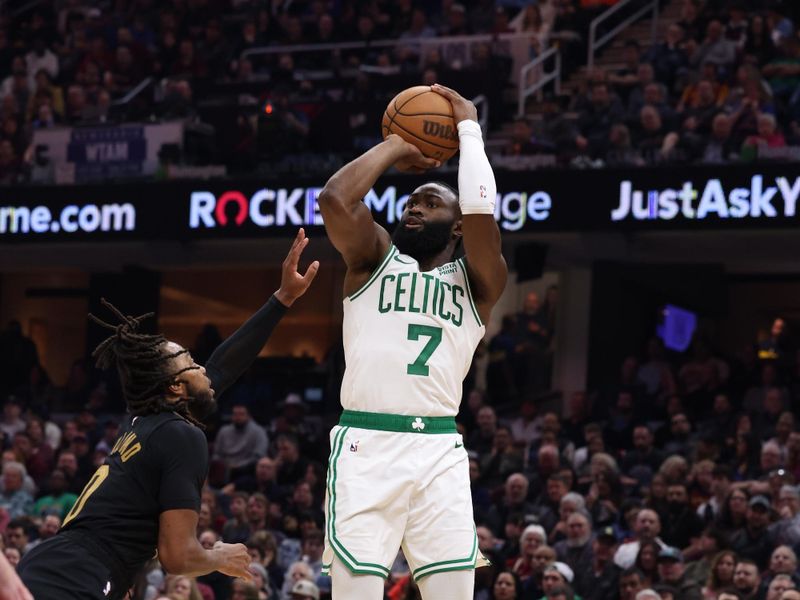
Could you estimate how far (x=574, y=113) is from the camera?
57.5 ft

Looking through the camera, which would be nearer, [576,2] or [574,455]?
[574,455]

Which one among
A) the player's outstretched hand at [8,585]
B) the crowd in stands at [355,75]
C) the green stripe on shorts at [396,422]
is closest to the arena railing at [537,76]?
the crowd in stands at [355,75]

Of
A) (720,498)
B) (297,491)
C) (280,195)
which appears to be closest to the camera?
→ (720,498)

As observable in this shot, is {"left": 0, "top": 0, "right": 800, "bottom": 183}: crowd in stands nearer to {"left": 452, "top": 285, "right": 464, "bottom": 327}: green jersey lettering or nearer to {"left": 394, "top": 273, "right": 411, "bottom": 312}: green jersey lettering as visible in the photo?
{"left": 452, "top": 285, "right": 464, "bottom": 327}: green jersey lettering

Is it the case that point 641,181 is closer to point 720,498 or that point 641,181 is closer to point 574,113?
point 574,113

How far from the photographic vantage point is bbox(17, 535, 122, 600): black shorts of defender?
5293 millimetres

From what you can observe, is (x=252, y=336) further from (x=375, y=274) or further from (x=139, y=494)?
(x=139, y=494)

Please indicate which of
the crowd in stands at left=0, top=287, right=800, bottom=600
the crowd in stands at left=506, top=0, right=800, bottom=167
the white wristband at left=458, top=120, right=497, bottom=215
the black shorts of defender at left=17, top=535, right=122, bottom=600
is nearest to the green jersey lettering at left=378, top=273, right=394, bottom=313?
the white wristband at left=458, top=120, right=497, bottom=215

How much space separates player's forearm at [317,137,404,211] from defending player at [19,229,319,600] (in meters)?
0.97

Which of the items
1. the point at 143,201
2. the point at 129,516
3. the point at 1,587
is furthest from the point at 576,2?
the point at 1,587

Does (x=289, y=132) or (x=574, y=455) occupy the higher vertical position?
(x=289, y=132)

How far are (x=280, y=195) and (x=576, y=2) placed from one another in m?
5.62

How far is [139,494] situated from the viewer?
18.1ft

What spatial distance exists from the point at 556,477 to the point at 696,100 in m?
4.94
